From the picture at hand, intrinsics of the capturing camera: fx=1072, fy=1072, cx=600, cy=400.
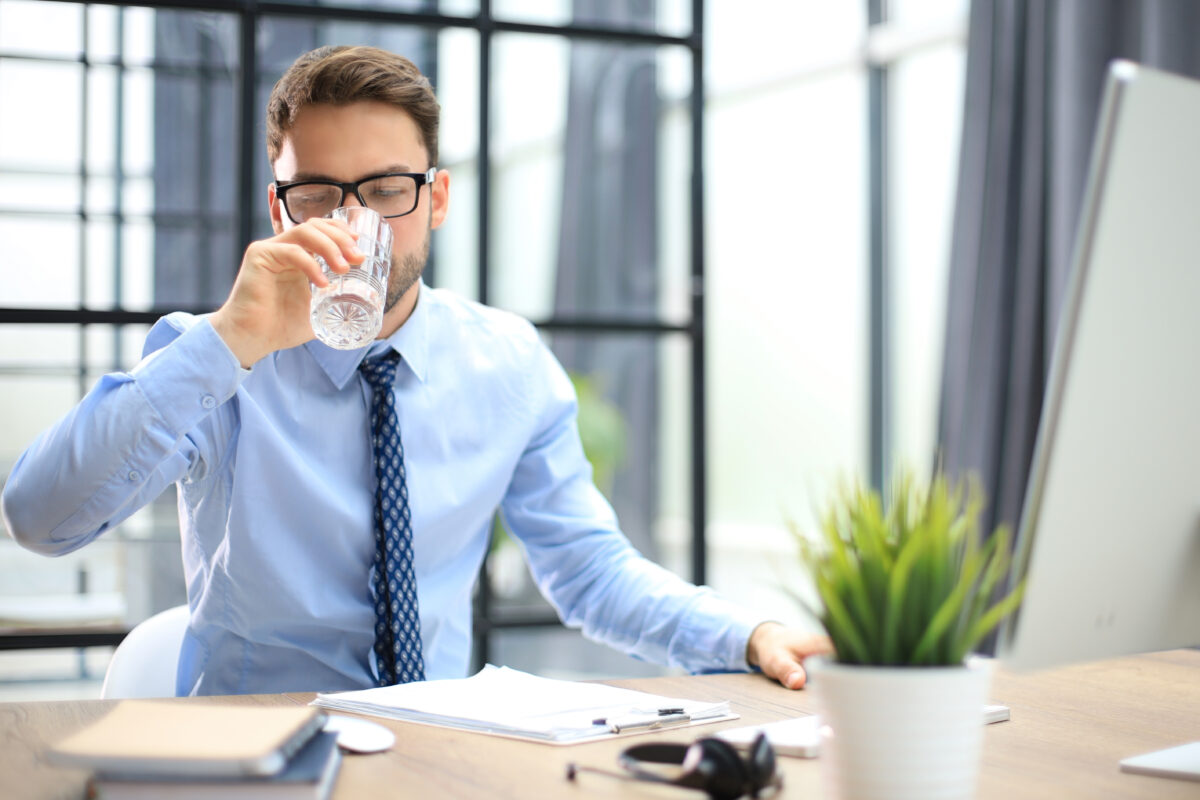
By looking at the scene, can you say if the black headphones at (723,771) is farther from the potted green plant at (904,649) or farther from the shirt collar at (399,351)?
the shirt collar at (399,351)

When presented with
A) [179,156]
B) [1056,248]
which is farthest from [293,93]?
[1056,248]

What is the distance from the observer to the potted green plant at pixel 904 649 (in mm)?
690

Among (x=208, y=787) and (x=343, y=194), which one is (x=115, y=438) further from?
(x=208, y=787)

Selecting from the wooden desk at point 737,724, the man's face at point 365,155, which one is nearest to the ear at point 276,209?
the man's face at point 365,155

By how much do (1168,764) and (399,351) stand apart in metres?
1.11

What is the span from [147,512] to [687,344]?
49.5 inches

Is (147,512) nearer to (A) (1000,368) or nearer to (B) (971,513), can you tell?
(B) (971,513)

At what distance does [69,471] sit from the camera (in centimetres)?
131

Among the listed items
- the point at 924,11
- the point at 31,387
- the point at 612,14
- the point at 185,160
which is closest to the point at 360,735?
the point at 31,387

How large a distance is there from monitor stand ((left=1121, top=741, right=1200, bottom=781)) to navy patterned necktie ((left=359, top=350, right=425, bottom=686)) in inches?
34.7

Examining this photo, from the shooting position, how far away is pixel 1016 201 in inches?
121

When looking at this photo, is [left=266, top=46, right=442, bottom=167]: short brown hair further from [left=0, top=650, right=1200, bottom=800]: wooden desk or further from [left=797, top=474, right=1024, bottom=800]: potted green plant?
[left=797, top=474, right=1024, bottom=800]: potted green plant

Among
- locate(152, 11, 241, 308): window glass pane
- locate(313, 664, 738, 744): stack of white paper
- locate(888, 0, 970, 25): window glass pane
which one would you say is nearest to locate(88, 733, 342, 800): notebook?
locate(313, 664, 738, 744): stack of white paper

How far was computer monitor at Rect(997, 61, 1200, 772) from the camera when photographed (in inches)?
28.7
